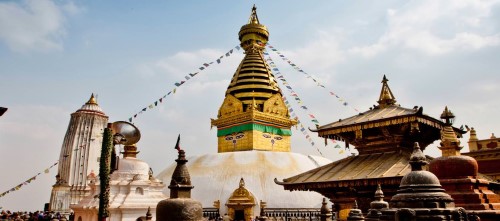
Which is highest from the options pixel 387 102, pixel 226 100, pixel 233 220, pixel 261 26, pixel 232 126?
pixel 261 26

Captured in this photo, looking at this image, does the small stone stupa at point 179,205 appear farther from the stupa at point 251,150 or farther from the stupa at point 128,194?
the stupa at point 251,150

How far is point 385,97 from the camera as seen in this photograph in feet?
44.8

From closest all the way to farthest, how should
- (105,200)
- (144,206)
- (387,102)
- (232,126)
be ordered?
(105,200) < (387,102) < (144,206) < (232,126)

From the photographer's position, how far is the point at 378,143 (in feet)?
41.5

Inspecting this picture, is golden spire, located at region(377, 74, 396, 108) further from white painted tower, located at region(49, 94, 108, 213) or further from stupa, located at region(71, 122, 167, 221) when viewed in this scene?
white painted tower, located at region(49, 94, 108, 213)

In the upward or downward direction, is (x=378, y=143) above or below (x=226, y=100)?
below

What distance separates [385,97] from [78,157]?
28.5m

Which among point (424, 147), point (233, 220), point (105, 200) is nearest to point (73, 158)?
point (233, 220)

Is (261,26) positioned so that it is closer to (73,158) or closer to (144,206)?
(73,158)

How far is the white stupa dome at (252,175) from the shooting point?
23734 mm

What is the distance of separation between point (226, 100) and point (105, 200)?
23.9 m

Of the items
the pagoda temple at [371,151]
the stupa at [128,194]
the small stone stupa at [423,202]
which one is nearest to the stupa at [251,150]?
the stupa at [128,194]

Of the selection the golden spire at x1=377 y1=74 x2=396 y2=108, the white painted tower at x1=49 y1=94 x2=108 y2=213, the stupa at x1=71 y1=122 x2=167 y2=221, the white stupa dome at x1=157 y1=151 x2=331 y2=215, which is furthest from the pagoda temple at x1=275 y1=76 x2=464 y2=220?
the white painted tower at x1=49 y1=94 x2=108 y2=213

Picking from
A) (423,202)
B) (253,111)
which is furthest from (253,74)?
(423,202)
